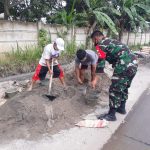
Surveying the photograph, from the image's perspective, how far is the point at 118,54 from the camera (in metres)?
5.59

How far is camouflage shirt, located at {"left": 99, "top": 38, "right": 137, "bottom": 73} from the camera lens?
18.1ft

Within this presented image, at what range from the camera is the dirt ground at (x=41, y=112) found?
4.76 m

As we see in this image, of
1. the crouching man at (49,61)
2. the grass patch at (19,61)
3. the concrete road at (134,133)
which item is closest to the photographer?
the concrete road at (134,133)

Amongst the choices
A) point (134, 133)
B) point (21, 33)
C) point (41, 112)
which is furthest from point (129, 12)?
point (41, 112)

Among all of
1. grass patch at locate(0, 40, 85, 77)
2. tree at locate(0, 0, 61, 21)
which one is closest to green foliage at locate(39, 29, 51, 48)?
grass patch at locate(0, 40, 85, 77)

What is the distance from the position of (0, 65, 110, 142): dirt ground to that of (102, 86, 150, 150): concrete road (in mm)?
789

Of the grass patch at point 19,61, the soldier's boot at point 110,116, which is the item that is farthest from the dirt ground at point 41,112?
the grass patch at point 19,61

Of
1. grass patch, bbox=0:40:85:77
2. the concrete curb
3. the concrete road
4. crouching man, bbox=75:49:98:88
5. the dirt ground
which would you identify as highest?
crouching man, bbox=75:49:98:88

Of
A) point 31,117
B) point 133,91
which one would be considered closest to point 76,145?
point 31,117

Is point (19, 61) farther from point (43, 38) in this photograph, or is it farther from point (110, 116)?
point (110, 116)

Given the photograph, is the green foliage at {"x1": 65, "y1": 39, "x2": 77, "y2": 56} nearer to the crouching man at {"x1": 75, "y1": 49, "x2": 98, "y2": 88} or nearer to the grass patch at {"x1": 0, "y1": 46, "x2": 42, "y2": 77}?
the grass patch at {"x1": 0, "y1": 46, "x2": 42, "y2": 77}

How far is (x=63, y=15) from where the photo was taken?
43.5ft

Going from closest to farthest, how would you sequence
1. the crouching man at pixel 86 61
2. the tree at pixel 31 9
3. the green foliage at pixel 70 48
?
the crouching man at pixel 86 61 < the green foliage at pixel 70 48 < the tree at pixel 31 9

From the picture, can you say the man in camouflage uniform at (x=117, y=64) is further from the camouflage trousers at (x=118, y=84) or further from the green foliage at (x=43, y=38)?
the green foliage at (x=43, y=38)
